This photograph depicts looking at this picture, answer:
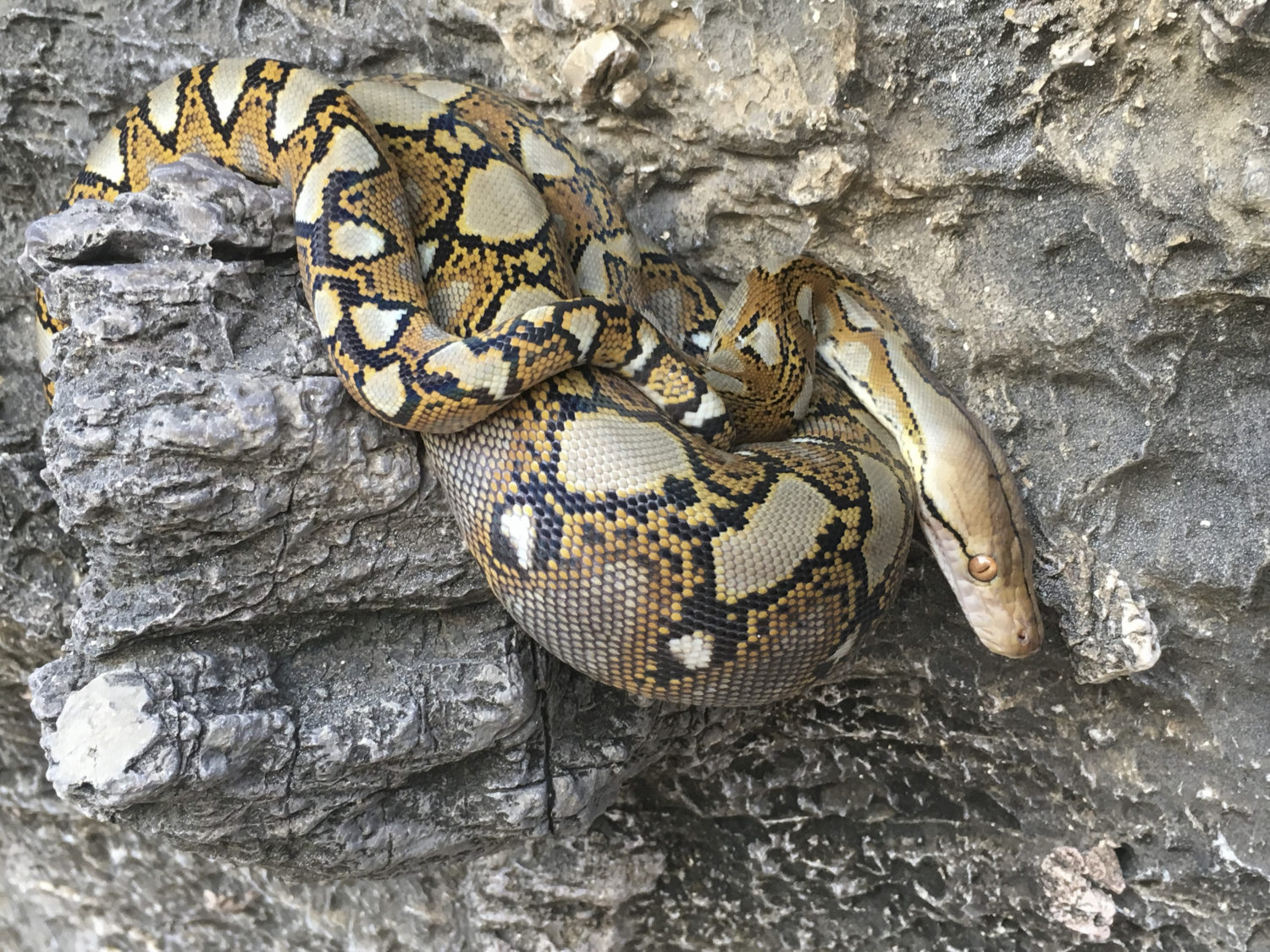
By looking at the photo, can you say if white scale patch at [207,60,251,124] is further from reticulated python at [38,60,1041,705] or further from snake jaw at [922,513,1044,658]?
snake jaw at [922,513,1044,658]

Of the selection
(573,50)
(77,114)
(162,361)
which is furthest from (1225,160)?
(77,114)

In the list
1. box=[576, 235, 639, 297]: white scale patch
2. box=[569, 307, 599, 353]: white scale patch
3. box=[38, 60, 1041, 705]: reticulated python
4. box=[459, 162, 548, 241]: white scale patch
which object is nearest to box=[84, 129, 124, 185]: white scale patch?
box=[38, 60, 1041, 705]: reticulated python

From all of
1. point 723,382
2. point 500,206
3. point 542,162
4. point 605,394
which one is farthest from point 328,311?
point 723,382

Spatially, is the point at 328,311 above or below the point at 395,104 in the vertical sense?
below

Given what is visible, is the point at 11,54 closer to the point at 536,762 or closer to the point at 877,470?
the point at 536,762

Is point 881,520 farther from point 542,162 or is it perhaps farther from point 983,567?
point 542,162

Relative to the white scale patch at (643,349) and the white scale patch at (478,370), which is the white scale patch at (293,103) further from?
the white scale patch at (643,349)
